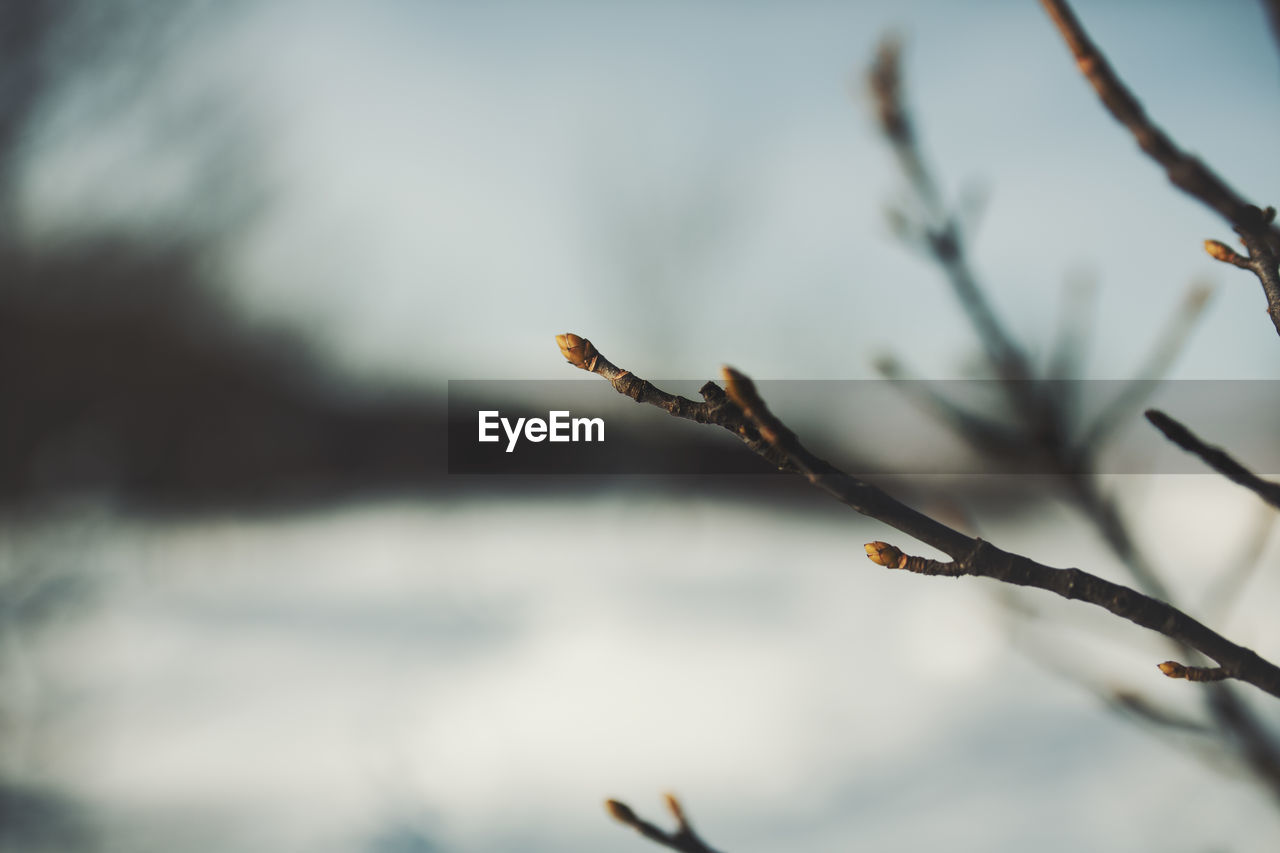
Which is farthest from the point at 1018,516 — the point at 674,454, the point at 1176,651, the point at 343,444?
the point at 343,444

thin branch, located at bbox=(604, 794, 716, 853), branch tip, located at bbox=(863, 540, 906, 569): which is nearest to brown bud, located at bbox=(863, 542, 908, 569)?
branch tip, located at bbox=(863, 540, 906, 569)

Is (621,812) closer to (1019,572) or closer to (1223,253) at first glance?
(1019,572)

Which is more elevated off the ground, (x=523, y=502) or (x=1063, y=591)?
(x=523, y=502)

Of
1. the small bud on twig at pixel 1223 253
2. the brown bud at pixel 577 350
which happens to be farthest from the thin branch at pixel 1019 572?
the small bud on twig at pixel 1223 253

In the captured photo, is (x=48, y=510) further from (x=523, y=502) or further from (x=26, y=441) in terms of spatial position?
(x=523, y=502)

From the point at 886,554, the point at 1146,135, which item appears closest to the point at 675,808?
the point at 886,554

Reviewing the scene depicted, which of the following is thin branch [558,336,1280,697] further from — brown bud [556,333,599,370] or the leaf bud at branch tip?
the leaf bud at branch tip

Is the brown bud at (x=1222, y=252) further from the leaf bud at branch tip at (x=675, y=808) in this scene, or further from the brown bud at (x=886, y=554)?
the leaf bud at branch tip at (x=675, y=808)
